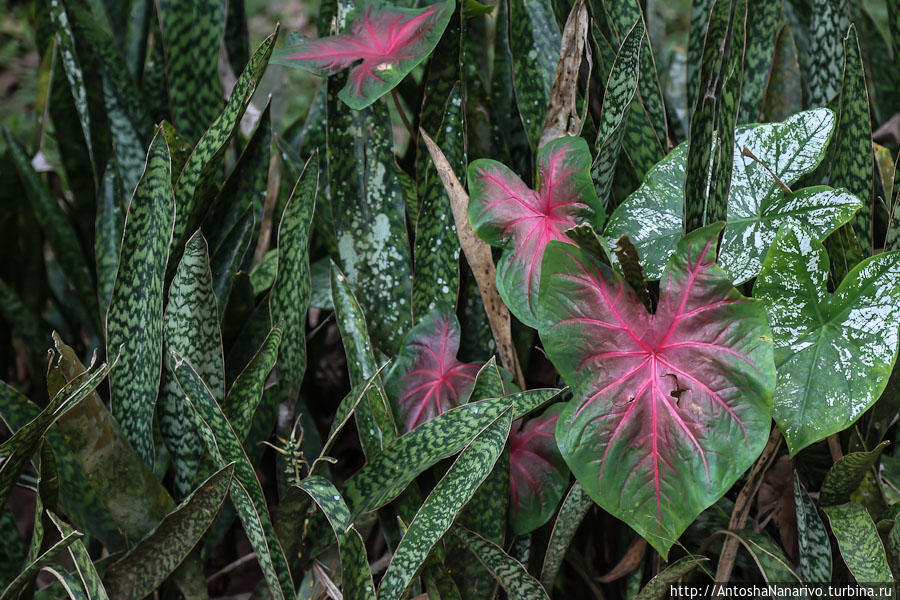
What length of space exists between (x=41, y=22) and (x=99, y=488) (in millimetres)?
845

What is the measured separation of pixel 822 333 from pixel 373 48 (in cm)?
63

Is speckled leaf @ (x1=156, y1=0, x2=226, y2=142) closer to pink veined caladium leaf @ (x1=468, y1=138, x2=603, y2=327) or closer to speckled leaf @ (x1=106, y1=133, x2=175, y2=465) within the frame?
speckled leaf @ (x1=106, y1=133, x2=175, y2=465)

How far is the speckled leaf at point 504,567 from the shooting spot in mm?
866

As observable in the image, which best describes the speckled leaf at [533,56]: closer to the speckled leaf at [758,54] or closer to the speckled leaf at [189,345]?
the speckled leaf at [758,54]

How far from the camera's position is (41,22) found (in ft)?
4.37

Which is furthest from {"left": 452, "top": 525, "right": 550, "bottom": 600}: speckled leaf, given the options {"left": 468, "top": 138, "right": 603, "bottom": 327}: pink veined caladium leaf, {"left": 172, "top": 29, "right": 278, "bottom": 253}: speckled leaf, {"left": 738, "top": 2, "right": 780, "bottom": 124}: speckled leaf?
{"left": 738, "top": 2, "right": 780, "bottom": 124}: speckled leaf

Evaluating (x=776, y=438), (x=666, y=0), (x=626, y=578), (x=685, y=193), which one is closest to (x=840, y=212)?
(x=685, y=193)

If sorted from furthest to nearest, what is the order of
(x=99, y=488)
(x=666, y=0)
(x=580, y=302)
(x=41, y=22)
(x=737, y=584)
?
(x=666, y=0), (x=41, y=22), (x=737, y=584), (x=99, y=488), (x=580, y=302)

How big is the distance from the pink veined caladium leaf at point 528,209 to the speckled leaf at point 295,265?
0.21 m

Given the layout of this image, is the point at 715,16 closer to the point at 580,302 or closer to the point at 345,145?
the point at 580,302

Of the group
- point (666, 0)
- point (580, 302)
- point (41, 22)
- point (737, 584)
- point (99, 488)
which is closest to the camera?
point (580, 302)

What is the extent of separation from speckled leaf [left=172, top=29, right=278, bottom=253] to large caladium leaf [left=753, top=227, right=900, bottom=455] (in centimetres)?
58

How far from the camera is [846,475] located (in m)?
0.87

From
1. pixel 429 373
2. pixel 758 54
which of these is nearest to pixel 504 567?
pixel 429 373
